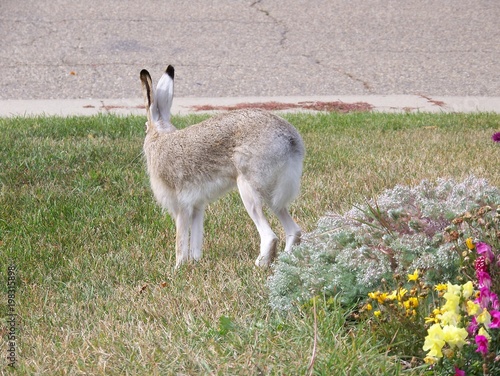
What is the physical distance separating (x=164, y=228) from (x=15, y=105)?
4895 mm

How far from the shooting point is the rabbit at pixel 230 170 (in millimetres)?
4320

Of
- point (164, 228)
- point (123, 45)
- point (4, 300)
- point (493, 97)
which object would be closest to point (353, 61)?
point (493, 97)

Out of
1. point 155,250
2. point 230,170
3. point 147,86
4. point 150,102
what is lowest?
point 155,250

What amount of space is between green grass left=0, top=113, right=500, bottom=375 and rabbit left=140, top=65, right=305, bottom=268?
23 cm

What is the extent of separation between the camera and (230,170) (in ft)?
14.6

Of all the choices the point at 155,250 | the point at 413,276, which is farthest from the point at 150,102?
the point at 413,276

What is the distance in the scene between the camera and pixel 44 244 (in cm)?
498

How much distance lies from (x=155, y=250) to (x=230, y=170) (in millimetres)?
809

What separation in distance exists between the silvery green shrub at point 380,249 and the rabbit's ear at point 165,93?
5.00 ft

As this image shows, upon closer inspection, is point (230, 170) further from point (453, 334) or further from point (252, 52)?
point (252, 52)

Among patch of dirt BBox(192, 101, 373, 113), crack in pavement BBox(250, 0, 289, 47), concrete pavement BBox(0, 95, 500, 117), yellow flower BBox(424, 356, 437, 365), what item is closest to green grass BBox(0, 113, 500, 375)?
yellow flower BBox(424, 356, 437, 365)

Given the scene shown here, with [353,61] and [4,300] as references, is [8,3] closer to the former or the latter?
[353,61]

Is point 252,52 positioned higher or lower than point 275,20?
lower

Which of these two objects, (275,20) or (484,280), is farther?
(275,20)
